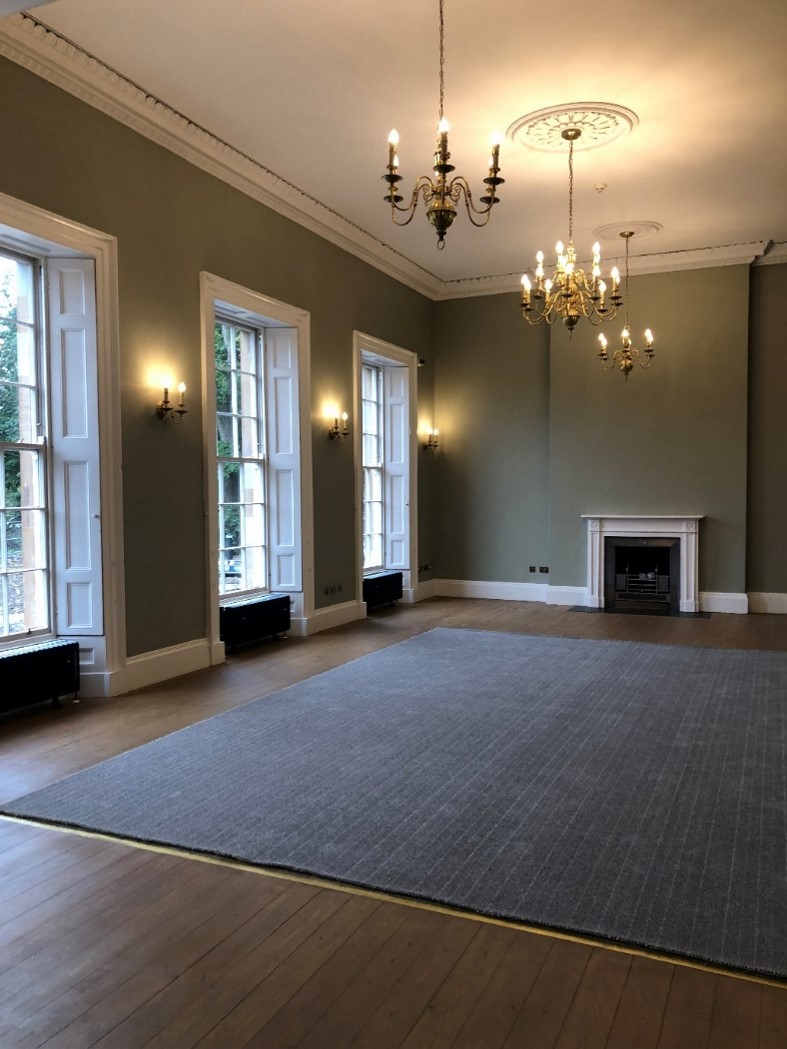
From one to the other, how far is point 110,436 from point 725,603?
23.6ft

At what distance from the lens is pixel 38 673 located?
535 cm

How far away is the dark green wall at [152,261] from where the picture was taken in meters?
5.25

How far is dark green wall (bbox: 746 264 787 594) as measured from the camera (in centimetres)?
964

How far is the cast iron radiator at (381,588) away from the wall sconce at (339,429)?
68.4 inches

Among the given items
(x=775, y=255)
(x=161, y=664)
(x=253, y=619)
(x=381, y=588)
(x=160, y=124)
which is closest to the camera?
(x=160, y=124)

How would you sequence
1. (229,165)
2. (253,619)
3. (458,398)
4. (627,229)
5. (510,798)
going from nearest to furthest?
(510,798), (229,165), (253,619), (627,229), (458,398)

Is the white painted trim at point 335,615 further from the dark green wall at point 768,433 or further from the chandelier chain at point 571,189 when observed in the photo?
the dark green wall at point 768,433

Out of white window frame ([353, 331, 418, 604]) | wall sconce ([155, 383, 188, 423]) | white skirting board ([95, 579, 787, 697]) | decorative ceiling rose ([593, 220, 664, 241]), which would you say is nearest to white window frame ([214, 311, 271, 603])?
white skirting board ([95, 579, 787, 697])

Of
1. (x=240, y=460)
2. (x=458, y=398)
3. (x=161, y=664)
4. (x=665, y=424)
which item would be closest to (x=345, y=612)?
(x=240, y=460)

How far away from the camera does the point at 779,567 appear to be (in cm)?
971

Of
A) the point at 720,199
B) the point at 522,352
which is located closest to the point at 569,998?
the point at 720,199

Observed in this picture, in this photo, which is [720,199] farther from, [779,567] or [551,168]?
[779,567]

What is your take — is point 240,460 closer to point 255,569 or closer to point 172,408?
point 255,569

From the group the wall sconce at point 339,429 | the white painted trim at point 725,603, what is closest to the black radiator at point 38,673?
the wall sconce at point 339,429
